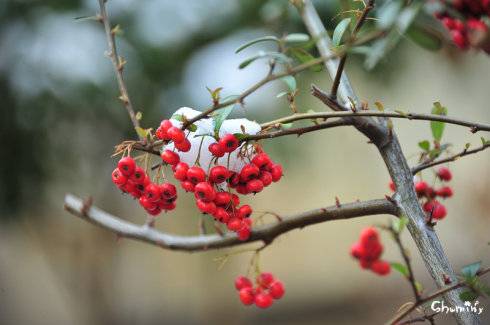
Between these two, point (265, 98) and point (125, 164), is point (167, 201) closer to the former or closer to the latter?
point (125, 164)

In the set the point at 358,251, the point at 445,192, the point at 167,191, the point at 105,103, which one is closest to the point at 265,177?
the point at 167,191

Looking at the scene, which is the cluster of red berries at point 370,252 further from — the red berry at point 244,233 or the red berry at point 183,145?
the red berry at point 183,145

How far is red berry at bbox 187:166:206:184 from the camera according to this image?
2.06 ft

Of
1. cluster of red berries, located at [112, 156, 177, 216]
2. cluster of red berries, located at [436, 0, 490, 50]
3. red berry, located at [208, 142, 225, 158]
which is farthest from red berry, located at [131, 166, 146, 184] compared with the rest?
cluster of red berries, located at [436, 0, 490, 50]

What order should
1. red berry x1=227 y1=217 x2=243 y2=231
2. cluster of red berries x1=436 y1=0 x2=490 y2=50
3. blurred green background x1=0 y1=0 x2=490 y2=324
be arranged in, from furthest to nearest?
1. blurred green background x1=0 y1=0 x2=490 y2=324
2. red berry x1=227 y1=217 x2=243 y2=231
3. cluster of red berries x1=436 y1=0 x2=490 y2=50

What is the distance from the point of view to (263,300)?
0.79 m

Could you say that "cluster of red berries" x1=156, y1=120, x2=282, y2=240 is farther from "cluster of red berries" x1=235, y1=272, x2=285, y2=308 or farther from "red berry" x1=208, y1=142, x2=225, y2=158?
"cluster of red berries" x1=235, y1=272, x2=285, y2=308

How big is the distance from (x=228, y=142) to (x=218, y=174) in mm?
49

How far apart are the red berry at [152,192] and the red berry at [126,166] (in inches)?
1.1

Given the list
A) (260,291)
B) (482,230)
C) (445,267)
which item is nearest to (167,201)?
(260,291)

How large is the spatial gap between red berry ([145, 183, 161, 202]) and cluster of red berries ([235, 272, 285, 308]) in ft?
0.72

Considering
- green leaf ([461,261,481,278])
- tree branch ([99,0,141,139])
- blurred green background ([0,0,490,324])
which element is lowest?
green leaf ([461,261,481,278])

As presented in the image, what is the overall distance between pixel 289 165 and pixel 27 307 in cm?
297

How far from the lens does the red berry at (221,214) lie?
657mm
